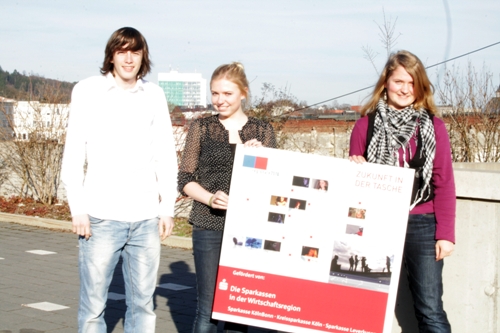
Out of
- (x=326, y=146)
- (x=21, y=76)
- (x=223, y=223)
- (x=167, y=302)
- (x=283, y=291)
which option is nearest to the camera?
(x=283, y=291)

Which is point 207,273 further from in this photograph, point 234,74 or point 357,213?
point 234,74

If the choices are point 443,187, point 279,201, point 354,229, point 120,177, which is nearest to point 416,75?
point 443,187

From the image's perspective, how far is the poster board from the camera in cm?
392

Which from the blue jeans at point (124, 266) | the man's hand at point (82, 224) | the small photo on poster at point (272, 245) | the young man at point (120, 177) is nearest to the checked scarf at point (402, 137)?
the small photo on poster at point (272, 245)

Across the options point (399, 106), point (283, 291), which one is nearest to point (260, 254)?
point (283, 291)

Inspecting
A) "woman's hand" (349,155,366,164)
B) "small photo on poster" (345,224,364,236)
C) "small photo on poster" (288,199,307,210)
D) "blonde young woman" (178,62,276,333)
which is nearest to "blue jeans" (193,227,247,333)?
"blonde young woman" (178,62,276,333)

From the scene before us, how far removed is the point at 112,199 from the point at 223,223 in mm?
671

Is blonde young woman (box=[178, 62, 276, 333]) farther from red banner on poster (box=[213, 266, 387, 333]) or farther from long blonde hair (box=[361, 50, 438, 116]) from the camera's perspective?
long blonde hair (box=[361, 50, 438, 116])

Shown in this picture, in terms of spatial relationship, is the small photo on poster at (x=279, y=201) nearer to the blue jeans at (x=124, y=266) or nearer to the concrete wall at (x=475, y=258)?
the blue jeans at (x=124, y=266)

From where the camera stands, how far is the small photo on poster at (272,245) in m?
4.03

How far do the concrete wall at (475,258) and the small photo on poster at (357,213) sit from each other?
0.96 m

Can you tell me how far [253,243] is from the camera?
4.06 metres

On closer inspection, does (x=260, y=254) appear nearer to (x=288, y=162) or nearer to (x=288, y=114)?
(x=288, y=162)

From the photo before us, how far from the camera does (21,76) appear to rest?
1712 centimetres
